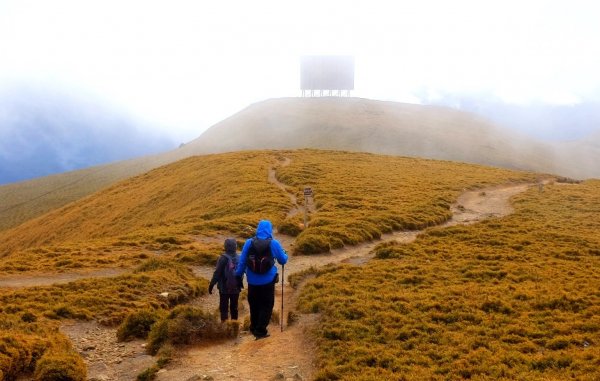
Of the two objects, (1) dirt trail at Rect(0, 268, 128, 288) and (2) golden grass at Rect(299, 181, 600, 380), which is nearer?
(2) golden grass at Rect(299, 181, 600, 380)

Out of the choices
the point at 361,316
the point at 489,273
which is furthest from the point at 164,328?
the point at 489,273

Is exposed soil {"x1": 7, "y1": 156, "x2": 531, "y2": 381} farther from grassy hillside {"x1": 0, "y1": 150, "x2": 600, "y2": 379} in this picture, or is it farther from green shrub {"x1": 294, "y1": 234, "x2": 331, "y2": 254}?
green shrub {"x1": 294, "y1": 234, "x2": 331, "y2": 254}

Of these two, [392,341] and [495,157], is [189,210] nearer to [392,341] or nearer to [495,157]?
[392,341]

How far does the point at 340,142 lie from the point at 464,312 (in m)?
141

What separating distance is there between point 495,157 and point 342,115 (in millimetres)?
59567

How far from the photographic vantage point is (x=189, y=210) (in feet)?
157

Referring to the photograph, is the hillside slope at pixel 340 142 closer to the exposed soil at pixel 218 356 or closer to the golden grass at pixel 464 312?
the golden grass at pixel 464 312

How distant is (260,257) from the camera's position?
12969 mm

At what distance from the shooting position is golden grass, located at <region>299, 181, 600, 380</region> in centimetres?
1175

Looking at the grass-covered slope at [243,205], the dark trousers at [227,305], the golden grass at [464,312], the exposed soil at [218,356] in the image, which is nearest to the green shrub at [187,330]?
the exposed soil at [218,356]

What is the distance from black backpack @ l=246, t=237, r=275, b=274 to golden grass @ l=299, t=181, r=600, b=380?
2766mm

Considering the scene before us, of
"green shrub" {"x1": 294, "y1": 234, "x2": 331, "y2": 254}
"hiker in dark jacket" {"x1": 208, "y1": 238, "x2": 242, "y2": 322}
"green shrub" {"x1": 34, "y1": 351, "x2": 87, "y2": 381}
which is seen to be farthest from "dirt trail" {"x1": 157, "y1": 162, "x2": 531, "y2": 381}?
"green shrub" {"x1": 294, "y1": 234, "x2": 331, "y2": 254}

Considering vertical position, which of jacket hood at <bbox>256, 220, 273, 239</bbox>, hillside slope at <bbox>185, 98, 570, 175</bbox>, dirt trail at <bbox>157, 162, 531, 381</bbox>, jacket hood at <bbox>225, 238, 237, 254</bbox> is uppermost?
hillside slope at <bbox>185, 98, 570, 175</bbox>

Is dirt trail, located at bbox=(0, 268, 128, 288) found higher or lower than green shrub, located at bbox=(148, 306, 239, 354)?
lower
